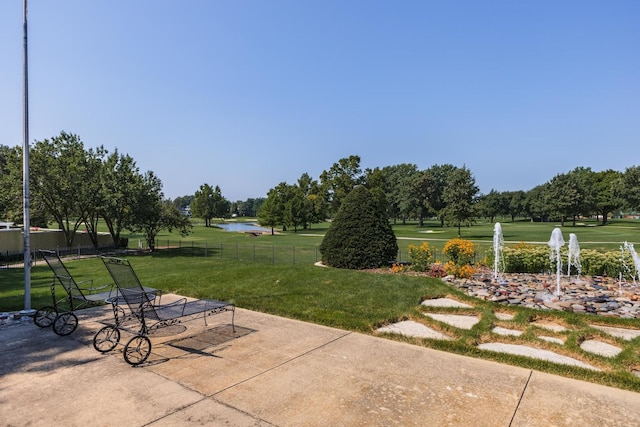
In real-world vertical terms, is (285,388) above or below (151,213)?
below

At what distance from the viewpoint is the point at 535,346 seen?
19.9ft

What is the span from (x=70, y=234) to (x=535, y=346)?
96.0 feet

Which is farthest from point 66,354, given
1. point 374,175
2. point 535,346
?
point 374,175

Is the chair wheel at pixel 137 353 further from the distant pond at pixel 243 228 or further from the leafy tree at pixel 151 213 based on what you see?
the distant pond at pixel 243 228

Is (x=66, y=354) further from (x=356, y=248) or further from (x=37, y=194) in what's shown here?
(x=37, y=194)

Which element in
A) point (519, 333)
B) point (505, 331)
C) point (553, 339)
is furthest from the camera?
point (505, 331)

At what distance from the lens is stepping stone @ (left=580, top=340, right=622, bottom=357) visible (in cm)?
585

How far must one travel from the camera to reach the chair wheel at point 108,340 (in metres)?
5.70

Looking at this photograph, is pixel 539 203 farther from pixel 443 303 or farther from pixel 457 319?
pixel 457 319

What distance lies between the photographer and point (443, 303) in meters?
9.11

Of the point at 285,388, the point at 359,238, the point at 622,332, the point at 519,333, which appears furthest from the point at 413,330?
the point at 359,238

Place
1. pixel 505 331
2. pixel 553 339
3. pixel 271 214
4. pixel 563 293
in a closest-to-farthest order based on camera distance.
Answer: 1. pixel 553 339
2. pixel 505 331
3. pixel 563 293
4. pixel 271 214

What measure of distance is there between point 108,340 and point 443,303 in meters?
6.90

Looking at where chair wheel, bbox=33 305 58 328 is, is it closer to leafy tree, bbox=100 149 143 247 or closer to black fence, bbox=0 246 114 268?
black fence, bbox=0 246 114 268
